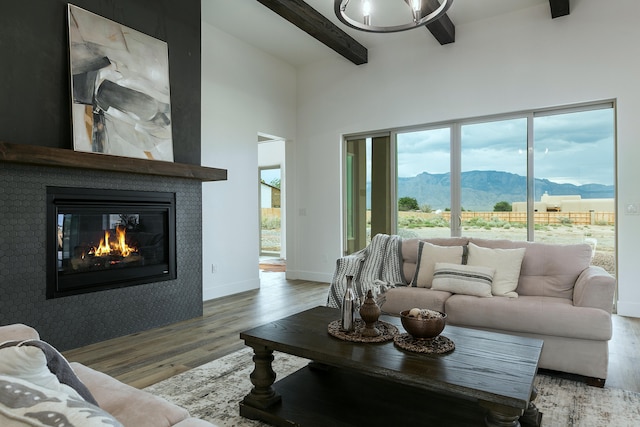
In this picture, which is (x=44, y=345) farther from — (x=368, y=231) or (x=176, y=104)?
(x=368, y=231)

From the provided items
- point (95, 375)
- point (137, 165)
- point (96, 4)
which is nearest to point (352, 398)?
point (95, 375)

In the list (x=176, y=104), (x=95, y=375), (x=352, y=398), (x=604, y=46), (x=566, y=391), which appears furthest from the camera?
(x=604, y=46)

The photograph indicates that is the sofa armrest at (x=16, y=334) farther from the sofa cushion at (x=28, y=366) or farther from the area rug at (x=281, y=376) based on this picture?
the area rug at (x=281, y=376)

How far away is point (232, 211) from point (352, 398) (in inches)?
142

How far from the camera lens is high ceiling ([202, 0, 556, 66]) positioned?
175 inches

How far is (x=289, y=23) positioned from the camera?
4891mm

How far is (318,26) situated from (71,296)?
3731 mm

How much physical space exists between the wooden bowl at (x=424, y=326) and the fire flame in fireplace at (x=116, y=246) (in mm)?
2754

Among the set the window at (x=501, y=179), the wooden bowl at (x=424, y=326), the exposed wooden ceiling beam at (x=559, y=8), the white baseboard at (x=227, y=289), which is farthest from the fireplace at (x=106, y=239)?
the exposed wooden ceiling beam at (x=559, y=8)

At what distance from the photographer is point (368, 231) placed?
5.92m

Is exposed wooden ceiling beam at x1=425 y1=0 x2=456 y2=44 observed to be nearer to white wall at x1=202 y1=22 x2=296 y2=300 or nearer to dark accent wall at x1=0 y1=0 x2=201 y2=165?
white wall at x1=202 y1=22 x2=296 y2=300

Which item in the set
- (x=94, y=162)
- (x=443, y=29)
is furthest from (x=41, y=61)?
(x=443, y=29)

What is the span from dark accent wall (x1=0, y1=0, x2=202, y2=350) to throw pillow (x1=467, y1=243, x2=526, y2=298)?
2905 millimetres

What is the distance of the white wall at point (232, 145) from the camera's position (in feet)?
16.1
